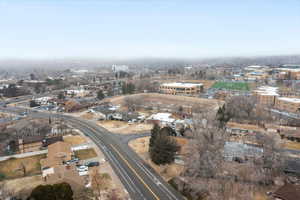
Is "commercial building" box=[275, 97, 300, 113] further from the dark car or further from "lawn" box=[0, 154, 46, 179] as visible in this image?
"lawn" box=[0, 154, 46, 179]

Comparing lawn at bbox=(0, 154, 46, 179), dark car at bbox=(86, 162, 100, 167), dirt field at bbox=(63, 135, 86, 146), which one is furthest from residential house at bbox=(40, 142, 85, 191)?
dirt field at bbox=(63, 135, 86, 146)

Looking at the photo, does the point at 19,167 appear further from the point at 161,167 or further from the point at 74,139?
the point at 161,167

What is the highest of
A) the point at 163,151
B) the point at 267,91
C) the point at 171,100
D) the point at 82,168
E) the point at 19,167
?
the point at 267,91

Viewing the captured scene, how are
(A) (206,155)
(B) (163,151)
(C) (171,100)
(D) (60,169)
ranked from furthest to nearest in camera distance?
(C) (171,100) < (B) (163,151) < (A) (206,155) < (D) (60,169)

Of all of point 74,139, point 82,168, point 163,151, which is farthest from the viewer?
point 74,139

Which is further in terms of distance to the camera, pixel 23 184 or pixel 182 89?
pixel 182 89

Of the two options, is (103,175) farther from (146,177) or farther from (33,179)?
(33,179)

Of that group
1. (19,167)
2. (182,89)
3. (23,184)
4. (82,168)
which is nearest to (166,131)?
(82,168)
